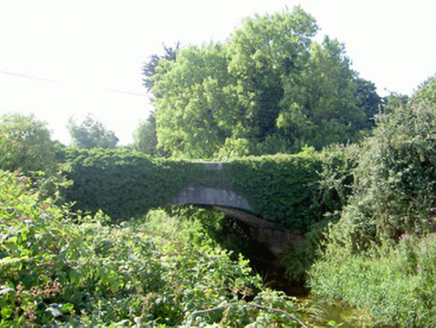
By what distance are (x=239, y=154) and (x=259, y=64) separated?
4140 mm

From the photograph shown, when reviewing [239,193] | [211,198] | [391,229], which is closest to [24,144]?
[211,198]

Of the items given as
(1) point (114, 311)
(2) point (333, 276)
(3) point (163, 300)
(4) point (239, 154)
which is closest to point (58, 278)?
(1) point (114, 311)

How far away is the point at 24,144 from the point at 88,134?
35271 mm

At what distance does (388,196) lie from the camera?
327 inches

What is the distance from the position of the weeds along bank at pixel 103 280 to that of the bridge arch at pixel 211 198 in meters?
6.54

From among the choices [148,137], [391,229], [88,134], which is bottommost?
[391,229]

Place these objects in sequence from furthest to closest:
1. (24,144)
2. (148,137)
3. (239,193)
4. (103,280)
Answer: (148,137) < (239,193) < (24,144) < (103,280)

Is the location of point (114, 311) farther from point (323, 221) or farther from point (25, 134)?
point (323, 221)

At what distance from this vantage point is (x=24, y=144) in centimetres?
639

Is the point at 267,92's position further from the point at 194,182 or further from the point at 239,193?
the point at 194,182

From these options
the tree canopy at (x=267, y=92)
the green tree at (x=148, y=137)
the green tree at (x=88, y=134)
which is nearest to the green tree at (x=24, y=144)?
the tree canopy at (x=267, y=92)

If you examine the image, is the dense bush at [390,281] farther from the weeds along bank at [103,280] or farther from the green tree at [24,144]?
Answer: the green tree at [24,144]

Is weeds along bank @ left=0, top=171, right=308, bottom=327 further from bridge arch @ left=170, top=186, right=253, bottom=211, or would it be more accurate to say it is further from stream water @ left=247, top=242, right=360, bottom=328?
bridge arch @ left=170, top=186, right=253, bottom=211

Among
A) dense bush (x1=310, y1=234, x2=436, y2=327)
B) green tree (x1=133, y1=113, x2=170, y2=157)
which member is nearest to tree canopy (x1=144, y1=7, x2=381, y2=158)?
dense bush (x1=310, y1=234, x2=436, y2=327)
